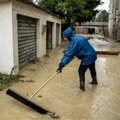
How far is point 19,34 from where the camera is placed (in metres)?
9.40

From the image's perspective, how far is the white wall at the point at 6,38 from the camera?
7.94 m

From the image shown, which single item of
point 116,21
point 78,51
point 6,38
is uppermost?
point 116,21

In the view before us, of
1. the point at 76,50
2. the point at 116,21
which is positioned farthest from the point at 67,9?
the point at 76,50

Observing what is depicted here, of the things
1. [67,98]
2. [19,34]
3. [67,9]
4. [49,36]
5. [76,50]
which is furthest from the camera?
[67,9]

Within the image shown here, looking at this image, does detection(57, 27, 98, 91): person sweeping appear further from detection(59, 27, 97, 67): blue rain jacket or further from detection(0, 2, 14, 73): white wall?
detection(0, 2, 14, 73): white wall

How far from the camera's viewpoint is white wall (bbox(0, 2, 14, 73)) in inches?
313

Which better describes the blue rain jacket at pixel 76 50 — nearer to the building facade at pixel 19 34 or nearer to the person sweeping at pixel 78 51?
the person sweeping at pixel 78 51

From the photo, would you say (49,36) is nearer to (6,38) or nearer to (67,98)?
(6,38)

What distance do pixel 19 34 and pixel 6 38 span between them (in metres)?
1.35

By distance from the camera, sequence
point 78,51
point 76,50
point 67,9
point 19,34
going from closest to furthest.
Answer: point 76,50 < point 78,51 < point 19,34 < point 67,9

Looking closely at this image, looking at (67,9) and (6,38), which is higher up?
(67,9)

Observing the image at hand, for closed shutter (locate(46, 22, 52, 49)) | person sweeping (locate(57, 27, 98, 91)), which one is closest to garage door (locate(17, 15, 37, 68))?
person sweeping (locate(57, 27, 98, 91))

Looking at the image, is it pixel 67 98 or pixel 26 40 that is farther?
pixel 26 40

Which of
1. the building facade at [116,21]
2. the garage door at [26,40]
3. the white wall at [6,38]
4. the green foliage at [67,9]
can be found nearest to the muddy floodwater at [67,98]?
the white wall at [6,38]
